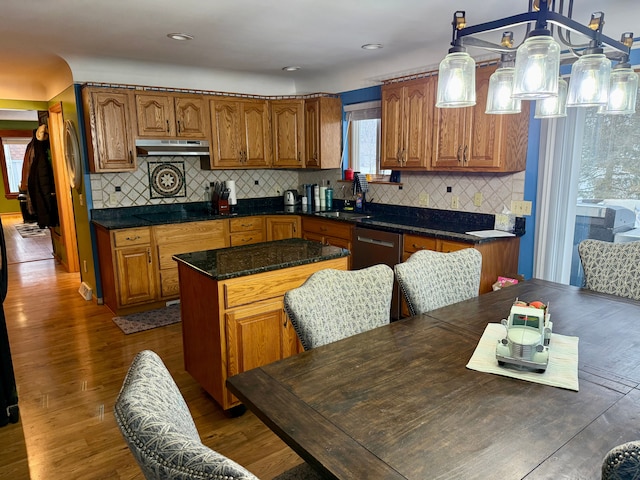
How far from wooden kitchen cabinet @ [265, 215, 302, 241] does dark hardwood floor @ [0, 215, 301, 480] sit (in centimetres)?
151

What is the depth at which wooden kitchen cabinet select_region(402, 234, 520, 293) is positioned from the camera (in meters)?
3.17

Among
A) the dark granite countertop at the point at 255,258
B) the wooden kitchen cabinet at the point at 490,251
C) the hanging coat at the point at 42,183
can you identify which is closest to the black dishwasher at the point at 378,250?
the wooden kitchen cabinet at the point at 490,251

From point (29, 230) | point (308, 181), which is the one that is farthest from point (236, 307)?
point (29, 230)

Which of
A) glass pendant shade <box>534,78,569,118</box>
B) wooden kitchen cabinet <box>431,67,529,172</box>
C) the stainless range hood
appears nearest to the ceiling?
wooden kitchen cabinet <box>431,67,529,172</box>

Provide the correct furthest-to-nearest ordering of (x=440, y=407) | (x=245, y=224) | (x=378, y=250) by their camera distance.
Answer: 1. (x=245, y=224)
2. (x=378, y=250)
3. (x=440, y=407)

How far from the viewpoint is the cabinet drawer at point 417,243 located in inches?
132

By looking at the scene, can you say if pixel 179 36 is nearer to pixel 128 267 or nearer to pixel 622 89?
pixel 128 267

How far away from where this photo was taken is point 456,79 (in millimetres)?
1451

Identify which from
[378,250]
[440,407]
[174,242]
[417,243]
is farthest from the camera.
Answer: [174,242]

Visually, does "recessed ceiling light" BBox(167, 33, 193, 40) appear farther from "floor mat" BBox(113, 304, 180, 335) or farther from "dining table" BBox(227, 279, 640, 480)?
"dining table" BBox(227, 279, 640, 480)

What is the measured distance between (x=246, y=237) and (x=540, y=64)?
3.75m

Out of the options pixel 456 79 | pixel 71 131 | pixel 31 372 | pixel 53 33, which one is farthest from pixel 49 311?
pixel 456 79

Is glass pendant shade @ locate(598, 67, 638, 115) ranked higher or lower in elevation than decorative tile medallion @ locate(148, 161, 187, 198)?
higher

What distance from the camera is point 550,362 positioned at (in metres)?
1.39
